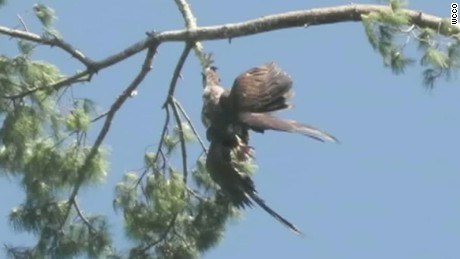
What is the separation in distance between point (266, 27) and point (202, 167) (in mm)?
1268

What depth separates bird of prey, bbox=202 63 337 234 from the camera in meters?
9.86

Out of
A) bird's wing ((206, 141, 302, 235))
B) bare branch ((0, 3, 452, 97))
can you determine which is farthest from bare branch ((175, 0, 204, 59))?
bird's wing ((206, 141, 302, 235))

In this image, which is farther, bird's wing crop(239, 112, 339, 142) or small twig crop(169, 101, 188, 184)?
small twig crop(169, 101, 188, 184)

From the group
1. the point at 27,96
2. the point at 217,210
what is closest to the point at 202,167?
the point at 217,210

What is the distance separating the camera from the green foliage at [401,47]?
9.88 m

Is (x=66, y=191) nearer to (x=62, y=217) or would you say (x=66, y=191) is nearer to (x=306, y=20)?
(x=62, y=217)

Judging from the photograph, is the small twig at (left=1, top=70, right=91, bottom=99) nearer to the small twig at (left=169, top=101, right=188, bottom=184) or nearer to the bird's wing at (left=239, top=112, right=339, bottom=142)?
the small twig at (left=169, top=101, right=188, bottom=184)

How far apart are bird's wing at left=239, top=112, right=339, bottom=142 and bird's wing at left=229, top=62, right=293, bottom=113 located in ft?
0.17

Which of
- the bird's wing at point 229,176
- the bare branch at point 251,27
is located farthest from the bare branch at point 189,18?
the bird's wing at point 229,176

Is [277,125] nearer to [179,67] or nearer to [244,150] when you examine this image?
[244,150]

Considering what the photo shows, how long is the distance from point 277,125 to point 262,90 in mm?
463

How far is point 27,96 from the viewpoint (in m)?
11.3

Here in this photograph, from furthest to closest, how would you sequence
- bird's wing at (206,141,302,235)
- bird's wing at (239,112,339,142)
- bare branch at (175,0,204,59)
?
bare branch at (175,0,204,59)
bird's wing at (206,141,302,235)
bird's wing at (239,112,339,142)

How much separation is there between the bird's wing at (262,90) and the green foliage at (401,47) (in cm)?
46
